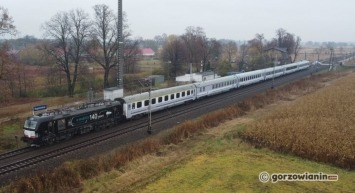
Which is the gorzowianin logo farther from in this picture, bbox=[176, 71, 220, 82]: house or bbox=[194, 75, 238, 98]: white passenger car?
bbox=[176, 71, 220, 82]: house

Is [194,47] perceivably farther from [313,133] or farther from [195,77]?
[313,133]

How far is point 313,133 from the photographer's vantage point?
29344 millimetres

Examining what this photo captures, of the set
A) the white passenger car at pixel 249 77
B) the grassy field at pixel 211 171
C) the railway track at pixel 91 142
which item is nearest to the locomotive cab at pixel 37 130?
the railway track at pixel 91 142

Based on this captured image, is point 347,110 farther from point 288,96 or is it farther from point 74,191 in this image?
point 74,191

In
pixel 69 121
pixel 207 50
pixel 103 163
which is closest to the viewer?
pixel 103 163

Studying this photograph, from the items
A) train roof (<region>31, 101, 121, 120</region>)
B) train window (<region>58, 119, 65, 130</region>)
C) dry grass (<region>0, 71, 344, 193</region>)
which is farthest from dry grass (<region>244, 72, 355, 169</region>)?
train window (<region>58, 119, 65, 130</region>)

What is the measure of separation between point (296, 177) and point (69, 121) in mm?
19309

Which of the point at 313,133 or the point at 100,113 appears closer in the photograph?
the point at 313,133

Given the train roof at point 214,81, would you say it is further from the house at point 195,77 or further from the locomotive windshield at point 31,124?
the locomotive windshield at point 31,124

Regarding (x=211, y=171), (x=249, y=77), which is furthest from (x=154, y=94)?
(x=249, y=77)

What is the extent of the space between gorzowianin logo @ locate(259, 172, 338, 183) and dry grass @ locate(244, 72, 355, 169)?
2.90 meters

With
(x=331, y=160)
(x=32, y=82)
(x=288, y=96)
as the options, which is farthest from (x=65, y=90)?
(x=331, y=160)

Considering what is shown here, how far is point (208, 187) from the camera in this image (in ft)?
65.3

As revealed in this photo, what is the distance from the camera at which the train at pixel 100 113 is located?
28.6 meters
